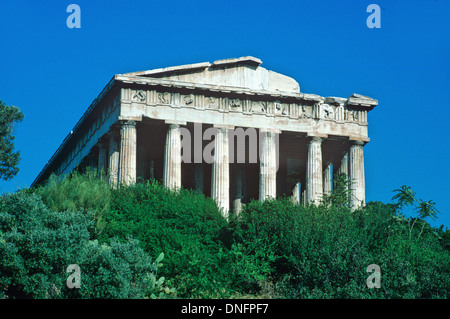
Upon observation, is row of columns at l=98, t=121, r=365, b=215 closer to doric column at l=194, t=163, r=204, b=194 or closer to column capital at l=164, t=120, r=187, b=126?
column capital at l=164, t=120, r=187, b=126

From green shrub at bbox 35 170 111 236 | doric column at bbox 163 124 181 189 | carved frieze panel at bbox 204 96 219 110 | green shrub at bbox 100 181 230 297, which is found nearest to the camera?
green shrub at bbox 100 181 230 297

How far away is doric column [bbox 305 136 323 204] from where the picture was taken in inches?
1535

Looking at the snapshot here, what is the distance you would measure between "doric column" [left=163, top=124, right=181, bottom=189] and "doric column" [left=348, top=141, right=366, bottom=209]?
888cm

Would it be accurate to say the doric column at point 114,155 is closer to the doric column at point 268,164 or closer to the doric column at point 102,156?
the doric column at point 102,156

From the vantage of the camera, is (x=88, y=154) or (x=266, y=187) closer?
(x=266, y=187)

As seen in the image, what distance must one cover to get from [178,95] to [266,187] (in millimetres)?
6198

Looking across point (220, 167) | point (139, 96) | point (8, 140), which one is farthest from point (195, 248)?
point (8, 140)

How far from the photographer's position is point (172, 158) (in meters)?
36.6

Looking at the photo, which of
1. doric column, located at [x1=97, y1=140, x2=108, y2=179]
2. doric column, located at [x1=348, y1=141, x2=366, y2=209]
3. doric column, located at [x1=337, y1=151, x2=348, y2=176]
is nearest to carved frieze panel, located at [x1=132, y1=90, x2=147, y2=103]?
doric column, located at [x1=97, y1=140, x2=108, y2=179]

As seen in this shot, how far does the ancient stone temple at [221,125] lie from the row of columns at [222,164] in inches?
1.8

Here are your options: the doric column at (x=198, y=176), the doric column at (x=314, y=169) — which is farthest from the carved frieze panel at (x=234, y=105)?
the doric column at (x=198, y=176)
